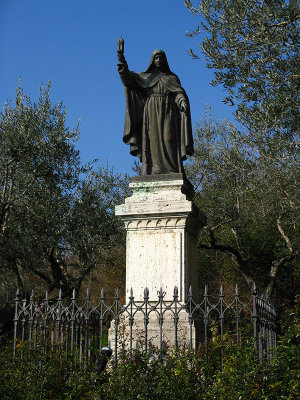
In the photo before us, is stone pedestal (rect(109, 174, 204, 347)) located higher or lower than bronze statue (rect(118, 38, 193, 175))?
lower

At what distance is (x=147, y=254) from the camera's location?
877 cm

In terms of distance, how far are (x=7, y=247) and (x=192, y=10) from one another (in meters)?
10.4

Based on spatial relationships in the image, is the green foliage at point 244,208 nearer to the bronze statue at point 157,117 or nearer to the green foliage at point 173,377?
the bronze statue at point 157,117

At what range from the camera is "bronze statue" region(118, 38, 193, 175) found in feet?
31.4

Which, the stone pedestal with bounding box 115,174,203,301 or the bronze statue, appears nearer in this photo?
the stone pedestal with bounding box 115,174,203,301

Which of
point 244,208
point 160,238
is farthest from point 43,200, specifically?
point 160,238

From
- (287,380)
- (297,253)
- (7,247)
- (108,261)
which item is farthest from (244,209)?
(287,380)

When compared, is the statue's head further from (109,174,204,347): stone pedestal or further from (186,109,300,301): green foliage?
(186,109,300,301): green foliage

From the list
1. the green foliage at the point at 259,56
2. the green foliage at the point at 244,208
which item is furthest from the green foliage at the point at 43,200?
the green foliage at the point at 259,56

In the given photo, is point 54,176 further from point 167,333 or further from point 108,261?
point 167,333

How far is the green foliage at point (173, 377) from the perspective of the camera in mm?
6078

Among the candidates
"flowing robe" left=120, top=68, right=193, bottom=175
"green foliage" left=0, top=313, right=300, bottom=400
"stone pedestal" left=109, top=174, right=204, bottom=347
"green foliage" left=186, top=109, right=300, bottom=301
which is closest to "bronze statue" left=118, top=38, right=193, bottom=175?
"flowing robe" left=120, top=68, right=193, bottom=175

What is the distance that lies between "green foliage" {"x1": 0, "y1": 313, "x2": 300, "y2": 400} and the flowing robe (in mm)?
3548

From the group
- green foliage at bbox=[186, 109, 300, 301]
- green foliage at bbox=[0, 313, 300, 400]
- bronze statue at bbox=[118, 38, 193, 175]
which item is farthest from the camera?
green foliage at bbox=[186, 109, 300, 301]
